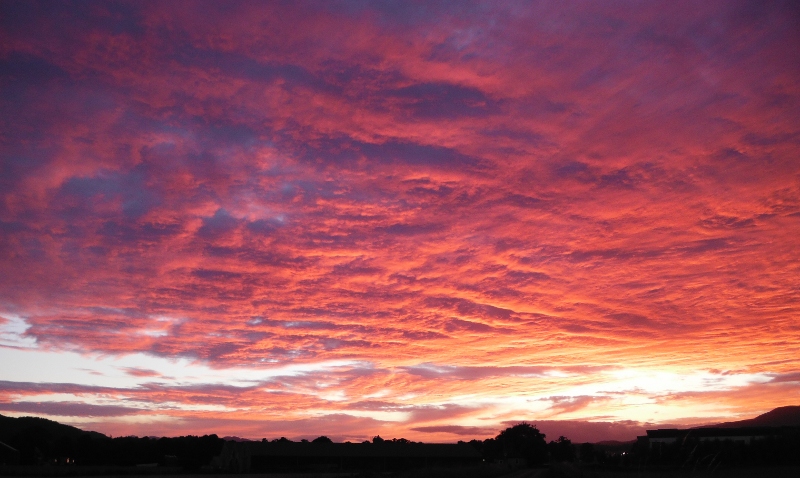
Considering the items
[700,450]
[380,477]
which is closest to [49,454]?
[380,477]

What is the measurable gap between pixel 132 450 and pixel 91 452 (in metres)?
6.05

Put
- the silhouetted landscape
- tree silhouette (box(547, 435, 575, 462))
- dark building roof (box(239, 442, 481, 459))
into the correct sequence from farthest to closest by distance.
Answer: tree silhouette (box(547, 435, 575, 462)), dark building roof (box(239, 442, 481, 459)), the silhouetted landscape

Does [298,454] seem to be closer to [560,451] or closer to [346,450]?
[346,450]

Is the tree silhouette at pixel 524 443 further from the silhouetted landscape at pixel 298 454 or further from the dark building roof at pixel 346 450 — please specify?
the dark building roof at pixel 346 450

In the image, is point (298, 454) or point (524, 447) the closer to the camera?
point (298, 454)

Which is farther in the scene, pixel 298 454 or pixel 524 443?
pixel 524 443

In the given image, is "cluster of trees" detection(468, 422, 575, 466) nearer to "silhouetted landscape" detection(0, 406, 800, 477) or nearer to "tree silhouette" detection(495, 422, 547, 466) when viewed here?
Result: "tree silhouette" detection(495, 422, 547, 466)

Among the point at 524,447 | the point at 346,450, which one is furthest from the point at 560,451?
the point at 346,450

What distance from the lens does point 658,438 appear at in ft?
375

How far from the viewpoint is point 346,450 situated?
96.1 metres

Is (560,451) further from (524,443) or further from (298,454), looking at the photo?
(298,454)

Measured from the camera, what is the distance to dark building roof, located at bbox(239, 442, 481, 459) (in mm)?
90675

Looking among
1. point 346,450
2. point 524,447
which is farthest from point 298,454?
point 524,447

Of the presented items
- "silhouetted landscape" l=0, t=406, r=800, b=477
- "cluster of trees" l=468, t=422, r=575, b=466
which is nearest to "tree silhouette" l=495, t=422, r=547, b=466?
"cluster of trees" l=468, t=422, r=575, b=466
